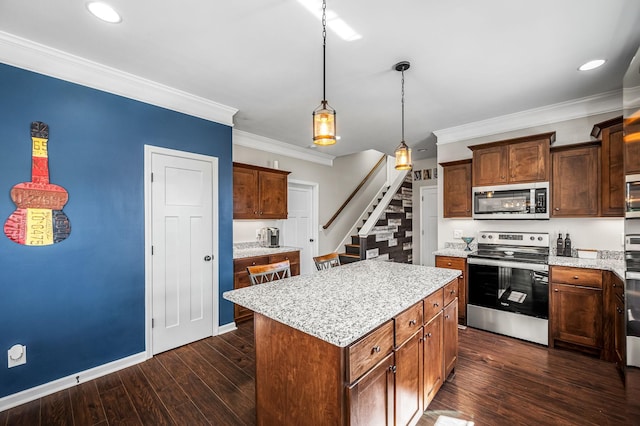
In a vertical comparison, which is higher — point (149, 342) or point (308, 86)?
point (308, 86)

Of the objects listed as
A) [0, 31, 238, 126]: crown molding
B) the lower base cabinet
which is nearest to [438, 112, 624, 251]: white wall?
the lower base cabinet

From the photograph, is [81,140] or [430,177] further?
[430,177]

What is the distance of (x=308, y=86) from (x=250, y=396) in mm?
2897

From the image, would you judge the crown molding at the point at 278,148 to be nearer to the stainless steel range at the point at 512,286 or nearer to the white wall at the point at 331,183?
the white wall at the point at 331,183

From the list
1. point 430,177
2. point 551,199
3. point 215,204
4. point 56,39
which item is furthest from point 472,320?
point 56,39

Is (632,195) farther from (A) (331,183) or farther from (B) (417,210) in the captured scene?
(A) (331,183)

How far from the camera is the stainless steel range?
301 centimetres

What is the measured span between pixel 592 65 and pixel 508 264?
2.07m

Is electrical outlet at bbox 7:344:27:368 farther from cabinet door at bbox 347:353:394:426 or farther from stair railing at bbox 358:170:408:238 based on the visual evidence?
stair railing at bbox 358:170:408:238

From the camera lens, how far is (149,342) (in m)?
2.79

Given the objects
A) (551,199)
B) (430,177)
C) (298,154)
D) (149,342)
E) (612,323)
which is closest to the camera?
(612,323)

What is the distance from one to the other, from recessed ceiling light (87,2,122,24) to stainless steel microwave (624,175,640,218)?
3252 mm

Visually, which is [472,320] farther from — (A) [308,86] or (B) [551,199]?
(A) [308,86]

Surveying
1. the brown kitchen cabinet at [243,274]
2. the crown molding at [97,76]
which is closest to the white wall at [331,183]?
the brown kitchen cabinet at [243,274]
